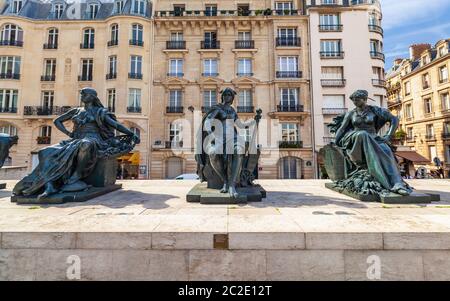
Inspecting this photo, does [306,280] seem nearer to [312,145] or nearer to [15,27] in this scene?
[312,145]

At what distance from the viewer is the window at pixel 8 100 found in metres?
22.2

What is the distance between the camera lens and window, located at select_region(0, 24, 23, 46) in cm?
2274

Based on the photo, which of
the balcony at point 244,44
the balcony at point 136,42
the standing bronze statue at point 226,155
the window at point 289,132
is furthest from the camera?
the balcony at point 244,44

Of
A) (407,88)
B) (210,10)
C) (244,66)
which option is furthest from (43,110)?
(407,88)

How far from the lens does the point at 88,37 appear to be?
24156 millimetres

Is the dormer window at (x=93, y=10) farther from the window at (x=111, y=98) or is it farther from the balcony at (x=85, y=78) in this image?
the window at (x=111, y=98)

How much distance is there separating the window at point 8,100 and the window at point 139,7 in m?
13.3

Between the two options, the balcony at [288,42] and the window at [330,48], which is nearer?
the balcony at [288,42]

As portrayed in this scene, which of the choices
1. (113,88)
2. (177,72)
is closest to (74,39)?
(113,88)

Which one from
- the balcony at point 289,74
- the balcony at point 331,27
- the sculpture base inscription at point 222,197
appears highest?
the balcony at point 331,27

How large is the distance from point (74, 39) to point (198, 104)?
1359cm

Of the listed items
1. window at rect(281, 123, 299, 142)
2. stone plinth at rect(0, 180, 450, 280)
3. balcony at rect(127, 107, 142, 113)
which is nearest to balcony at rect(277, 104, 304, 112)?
window at rect(281, 123, 299, 142)

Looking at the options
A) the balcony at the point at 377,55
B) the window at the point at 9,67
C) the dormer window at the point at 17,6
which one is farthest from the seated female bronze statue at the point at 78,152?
the dormer window at the point at 17,6

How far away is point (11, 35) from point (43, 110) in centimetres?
767
